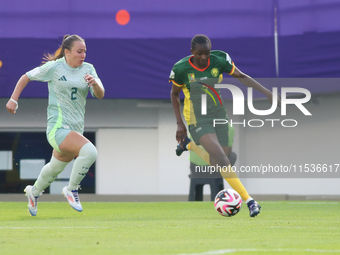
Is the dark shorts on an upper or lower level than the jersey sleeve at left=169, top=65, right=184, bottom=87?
lower

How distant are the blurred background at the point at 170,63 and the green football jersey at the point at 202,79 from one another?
687cm

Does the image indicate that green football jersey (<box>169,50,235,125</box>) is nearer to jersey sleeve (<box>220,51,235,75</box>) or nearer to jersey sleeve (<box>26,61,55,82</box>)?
jersey sleeve (<box>220,51,235,75</box>)

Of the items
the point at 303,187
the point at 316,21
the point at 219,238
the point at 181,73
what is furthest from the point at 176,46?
the point at 219,238

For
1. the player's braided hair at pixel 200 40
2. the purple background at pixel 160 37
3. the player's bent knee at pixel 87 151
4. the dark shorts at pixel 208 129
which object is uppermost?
the purple background at pixel 160 37

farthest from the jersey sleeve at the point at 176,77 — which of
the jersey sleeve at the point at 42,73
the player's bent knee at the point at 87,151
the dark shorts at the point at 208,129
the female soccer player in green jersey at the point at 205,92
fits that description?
the jersey sleeve at the point at 42,73

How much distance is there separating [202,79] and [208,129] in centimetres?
58

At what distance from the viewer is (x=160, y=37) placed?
44.2ft

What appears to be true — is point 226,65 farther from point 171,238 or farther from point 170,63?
point 170,63

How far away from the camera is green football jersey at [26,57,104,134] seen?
619cm

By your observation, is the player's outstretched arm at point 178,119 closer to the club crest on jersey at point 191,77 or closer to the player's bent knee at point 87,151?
the club crest on jersey at point 191,77

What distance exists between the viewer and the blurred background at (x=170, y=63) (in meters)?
13.2


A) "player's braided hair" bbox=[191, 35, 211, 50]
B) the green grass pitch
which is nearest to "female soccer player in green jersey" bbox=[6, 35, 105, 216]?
the green grass pitch

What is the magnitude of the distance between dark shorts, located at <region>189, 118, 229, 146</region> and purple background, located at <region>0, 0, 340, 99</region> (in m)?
6.93

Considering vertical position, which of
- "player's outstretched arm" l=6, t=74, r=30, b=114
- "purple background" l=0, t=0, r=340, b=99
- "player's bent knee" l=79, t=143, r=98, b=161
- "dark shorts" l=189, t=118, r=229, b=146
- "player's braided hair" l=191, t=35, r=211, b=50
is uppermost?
"purple background" l=0, t=0, r=340, b=99
